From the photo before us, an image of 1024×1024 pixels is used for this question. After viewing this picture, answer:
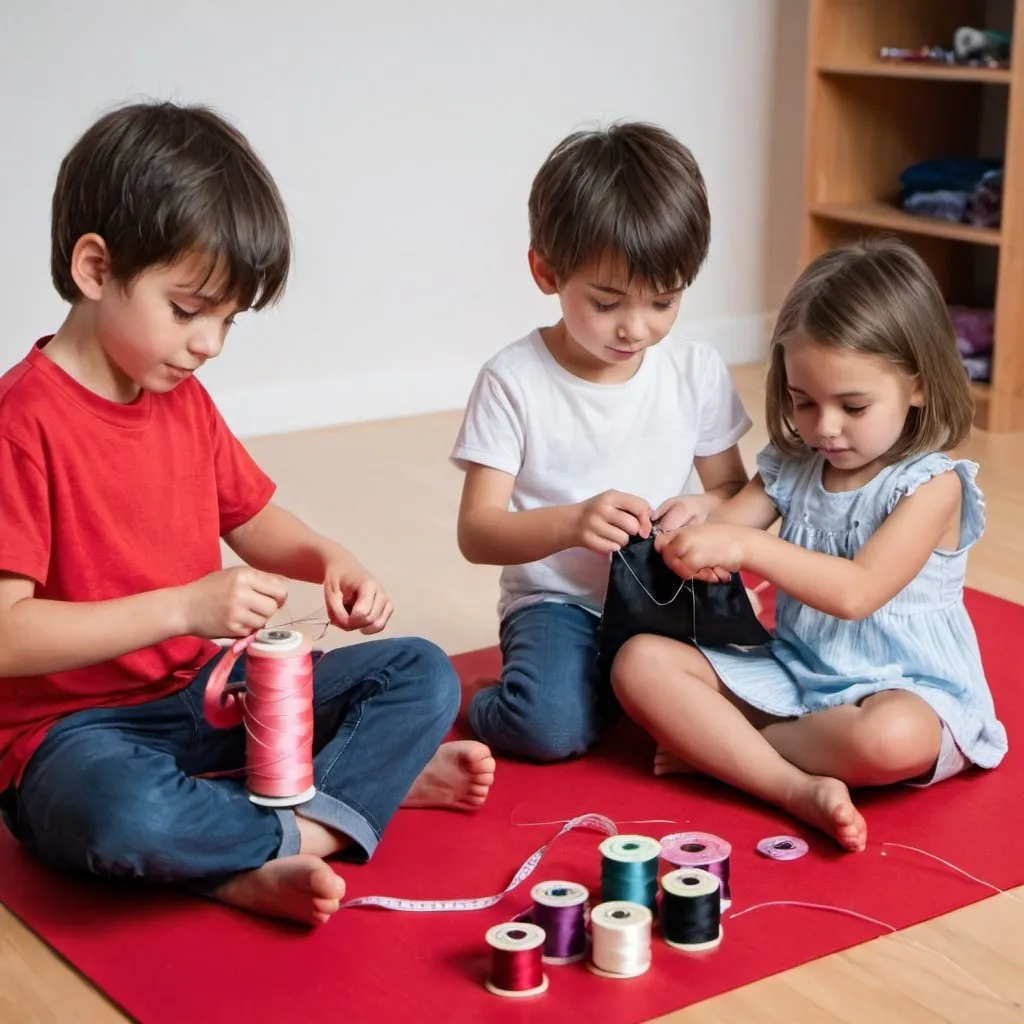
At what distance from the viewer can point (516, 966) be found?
1298 mm

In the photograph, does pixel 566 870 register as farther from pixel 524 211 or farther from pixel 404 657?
pixel 524 211

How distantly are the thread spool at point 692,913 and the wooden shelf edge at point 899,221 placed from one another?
82.5 inches

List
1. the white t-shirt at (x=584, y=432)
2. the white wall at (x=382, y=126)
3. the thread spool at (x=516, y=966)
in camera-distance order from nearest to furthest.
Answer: the thread spool at (x=516, y=966)
the white t-shirt at (x=584, y=432)
the white wall at (x=382, y=126)

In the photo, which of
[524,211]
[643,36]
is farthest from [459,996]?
[643,36]

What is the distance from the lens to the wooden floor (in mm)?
1303

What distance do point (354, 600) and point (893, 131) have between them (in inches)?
95.3

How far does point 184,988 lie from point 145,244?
2.07ft

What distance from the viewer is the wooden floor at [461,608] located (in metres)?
1.30

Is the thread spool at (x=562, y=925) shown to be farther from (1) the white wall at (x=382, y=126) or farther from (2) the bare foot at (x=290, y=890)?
(1) the white wall at (x=382, y=126)

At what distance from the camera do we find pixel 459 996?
1.30 metres

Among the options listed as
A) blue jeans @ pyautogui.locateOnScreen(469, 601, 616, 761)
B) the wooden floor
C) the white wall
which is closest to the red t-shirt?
the wooden floor

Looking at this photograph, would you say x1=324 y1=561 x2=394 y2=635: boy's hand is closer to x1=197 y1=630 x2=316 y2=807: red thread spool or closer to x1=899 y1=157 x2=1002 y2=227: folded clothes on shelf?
x1=197 y1=630 x2=316 y2=807: red thread spool

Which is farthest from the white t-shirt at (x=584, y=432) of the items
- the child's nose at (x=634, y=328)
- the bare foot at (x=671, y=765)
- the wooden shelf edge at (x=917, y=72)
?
the wooden shelf edge at (x=917, y=72)

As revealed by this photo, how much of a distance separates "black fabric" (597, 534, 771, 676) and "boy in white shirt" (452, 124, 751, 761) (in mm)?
47
